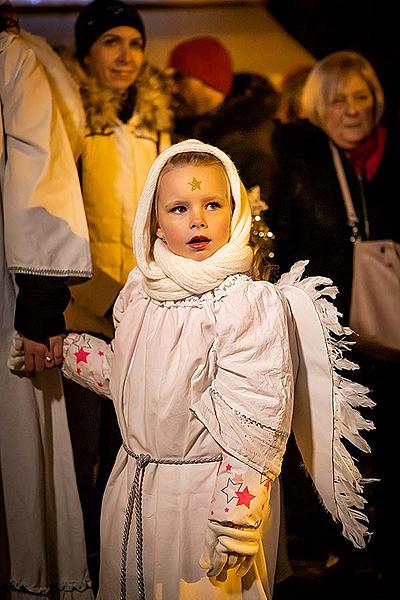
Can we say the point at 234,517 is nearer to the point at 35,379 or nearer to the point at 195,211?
the point at 195,211

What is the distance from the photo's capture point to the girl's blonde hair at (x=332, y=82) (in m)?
3.52

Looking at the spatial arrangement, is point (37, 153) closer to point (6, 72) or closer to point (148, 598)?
point (6, 72)

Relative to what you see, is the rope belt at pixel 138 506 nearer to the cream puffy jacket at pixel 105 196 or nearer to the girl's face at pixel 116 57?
the cream puffy jacket at pixel 105 196

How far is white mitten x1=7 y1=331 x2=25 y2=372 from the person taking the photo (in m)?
2.63

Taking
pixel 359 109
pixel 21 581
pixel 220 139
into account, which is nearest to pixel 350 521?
pixel 21 581

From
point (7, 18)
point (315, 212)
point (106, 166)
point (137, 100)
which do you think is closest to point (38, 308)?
point (106, 166)

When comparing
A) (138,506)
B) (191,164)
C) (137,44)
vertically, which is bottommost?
(138,506)

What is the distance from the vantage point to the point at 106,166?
3.12 meters

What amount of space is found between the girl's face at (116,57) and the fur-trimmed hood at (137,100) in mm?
50

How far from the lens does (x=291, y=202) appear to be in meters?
3.44

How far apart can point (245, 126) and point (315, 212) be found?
5.20 ft

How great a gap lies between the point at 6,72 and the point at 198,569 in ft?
4.69

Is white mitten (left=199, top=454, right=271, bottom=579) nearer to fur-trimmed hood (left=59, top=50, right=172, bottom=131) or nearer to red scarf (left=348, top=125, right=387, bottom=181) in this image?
fur-trimmed hood (left=59, top=50, right=172, bottom=131)

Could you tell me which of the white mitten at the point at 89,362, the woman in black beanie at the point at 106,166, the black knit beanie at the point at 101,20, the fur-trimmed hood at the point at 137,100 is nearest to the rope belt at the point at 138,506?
the white mitten at the point at 89,362
